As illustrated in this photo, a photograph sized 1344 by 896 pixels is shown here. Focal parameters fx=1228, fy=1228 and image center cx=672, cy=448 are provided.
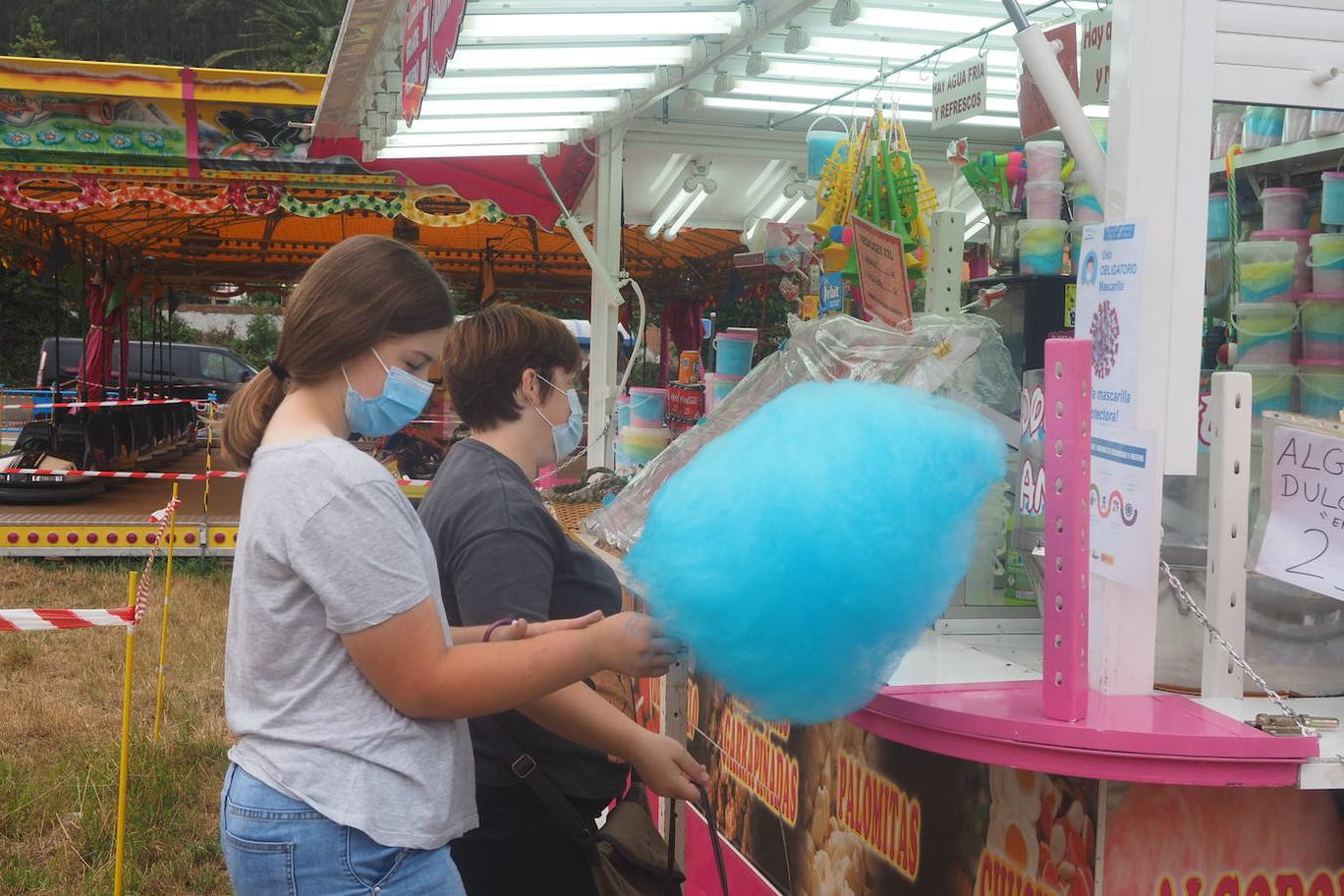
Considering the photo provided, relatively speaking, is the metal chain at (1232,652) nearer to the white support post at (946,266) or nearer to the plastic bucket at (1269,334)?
the plastic bucket at (1269,334)

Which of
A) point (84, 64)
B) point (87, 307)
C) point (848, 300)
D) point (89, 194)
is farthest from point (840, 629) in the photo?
point (87, 307)

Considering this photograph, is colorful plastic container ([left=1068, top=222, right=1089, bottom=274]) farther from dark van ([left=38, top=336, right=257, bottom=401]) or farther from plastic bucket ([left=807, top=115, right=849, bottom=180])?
dark van ([left=38, top=336, right=257, bottom=401])

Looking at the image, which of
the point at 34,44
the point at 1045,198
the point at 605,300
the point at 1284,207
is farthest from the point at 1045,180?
A: the point at 34,44

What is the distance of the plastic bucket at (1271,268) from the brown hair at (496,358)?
1.12 meters

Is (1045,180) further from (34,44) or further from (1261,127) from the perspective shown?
(34,44)

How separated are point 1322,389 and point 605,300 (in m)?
4.05

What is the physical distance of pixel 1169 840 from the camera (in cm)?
153

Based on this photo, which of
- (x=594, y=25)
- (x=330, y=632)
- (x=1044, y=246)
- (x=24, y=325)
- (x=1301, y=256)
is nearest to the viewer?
(x=330, y=632)

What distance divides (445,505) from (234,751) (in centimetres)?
49

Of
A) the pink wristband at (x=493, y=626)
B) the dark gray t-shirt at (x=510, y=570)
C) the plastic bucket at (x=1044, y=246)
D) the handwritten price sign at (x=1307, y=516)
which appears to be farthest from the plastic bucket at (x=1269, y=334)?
the pink wristband at (x=493, y=626)

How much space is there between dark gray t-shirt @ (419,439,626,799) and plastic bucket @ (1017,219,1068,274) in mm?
970

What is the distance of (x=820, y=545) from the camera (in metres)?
1.23

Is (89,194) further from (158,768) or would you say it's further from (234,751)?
(234,751)

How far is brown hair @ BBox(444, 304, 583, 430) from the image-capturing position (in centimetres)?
201
